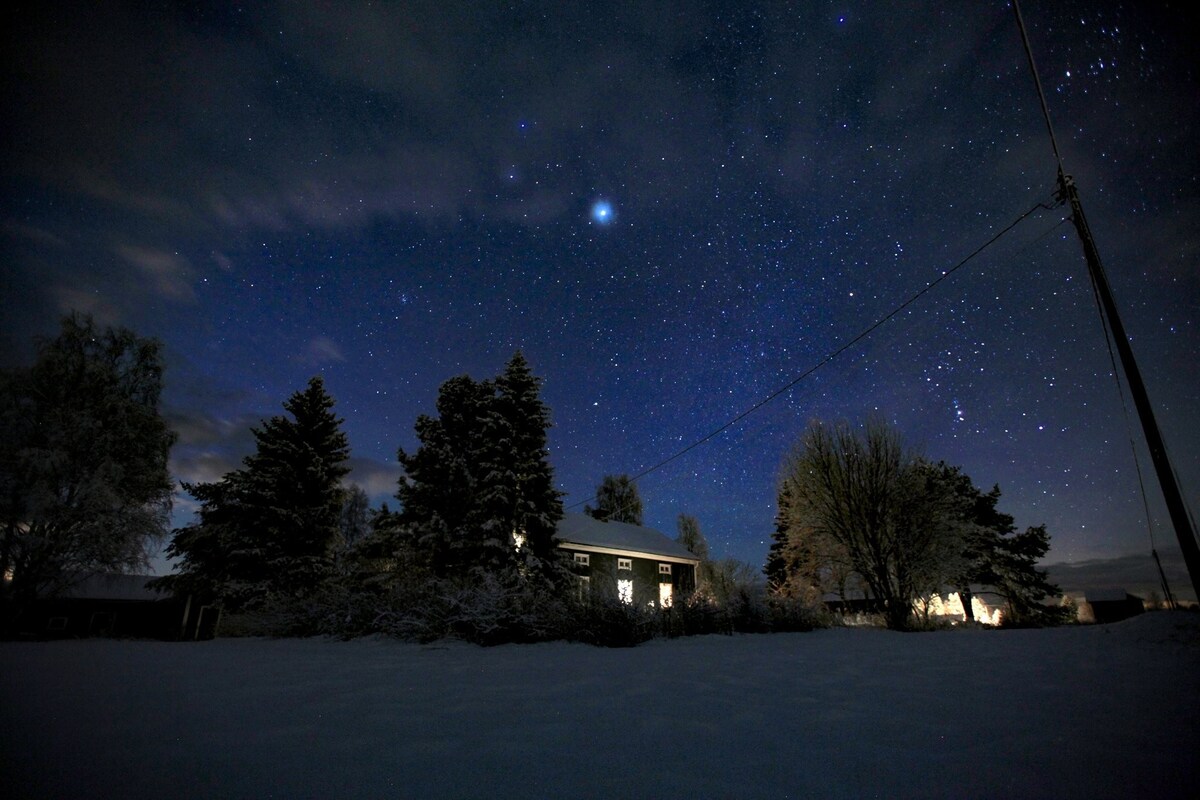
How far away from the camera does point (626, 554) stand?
27.0m

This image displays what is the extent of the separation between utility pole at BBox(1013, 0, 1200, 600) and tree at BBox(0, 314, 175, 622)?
16.0 meters

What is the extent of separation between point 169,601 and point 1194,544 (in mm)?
23796

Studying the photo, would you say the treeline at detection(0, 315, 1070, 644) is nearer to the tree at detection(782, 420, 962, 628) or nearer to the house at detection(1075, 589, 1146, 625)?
the tree at detection(782, 420, 962, 628)

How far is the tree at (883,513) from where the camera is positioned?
14195mm

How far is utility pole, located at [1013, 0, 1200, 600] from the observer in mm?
4598

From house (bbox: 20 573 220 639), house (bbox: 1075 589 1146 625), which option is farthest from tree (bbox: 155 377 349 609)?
house (bbox: 1075 589 1146 625)

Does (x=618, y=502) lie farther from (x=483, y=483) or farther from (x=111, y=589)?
(x=111, y=589)

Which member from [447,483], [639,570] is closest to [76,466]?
[447,483]

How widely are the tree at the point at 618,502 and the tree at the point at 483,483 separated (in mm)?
21491

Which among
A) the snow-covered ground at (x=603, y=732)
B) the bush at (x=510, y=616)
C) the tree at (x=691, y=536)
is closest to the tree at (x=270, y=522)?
the bush at (x=510, y=616)

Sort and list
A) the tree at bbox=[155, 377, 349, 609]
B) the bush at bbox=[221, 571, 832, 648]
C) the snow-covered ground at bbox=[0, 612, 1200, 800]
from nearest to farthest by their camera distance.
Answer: the snow-covered ground at bbox=[0, 612, 1200, 800], the bush at bbox=[221, 571, 832, 648], the tree at bbox=[155, 377, 349, 609]

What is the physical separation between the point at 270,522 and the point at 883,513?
22143 mm

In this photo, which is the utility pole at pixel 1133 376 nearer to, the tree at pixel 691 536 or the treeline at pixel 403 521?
the treeline at pixel 403 521

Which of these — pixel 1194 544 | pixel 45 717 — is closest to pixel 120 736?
pixel 45 717
